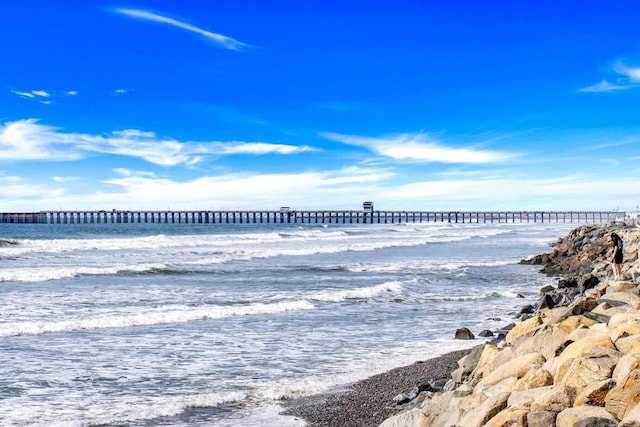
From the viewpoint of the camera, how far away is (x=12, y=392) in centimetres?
800

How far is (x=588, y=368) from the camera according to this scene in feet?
15.7

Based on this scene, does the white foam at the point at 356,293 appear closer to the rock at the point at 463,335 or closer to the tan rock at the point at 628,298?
the rock at the point at 463,335

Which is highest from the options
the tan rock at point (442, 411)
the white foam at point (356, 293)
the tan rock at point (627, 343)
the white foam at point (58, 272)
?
the tan rock at point (627, 343)

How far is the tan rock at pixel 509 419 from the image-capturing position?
4484mm

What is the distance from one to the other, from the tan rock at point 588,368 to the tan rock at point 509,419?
431mm

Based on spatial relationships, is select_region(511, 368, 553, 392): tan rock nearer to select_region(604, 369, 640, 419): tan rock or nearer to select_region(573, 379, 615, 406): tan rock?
select_region(573, 379, 615, 406): tan rock

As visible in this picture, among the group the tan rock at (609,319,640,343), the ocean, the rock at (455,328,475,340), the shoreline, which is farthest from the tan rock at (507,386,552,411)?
the rock at (455,328,475,340)

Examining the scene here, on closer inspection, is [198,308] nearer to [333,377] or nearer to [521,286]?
[333,377]

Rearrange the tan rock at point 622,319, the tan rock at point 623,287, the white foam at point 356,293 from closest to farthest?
the tan rock at point 622,319, the tan rock at point 623,287, the white foam at point 356,293

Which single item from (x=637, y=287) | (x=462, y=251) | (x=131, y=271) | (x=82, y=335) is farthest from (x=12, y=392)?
(x=462, y=251)

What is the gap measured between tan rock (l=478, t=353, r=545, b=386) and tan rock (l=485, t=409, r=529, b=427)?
1031 millimetres

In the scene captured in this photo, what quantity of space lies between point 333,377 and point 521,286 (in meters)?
12.7

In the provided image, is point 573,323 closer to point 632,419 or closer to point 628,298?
point 628,298

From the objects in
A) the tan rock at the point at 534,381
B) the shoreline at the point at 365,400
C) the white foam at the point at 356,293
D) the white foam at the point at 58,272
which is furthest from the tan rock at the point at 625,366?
the white foam at the point at 58,272
